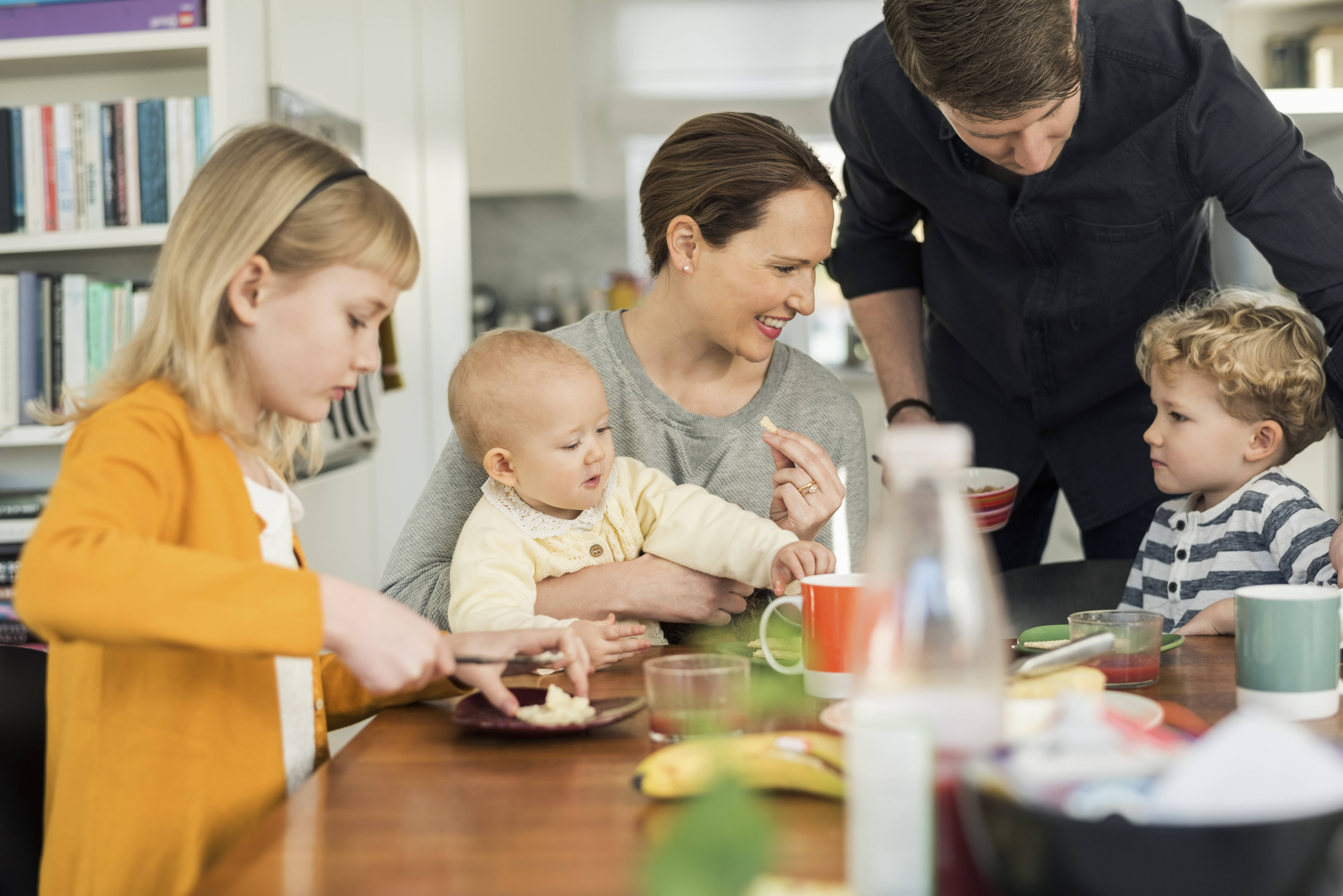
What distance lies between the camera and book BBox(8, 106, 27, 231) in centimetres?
247

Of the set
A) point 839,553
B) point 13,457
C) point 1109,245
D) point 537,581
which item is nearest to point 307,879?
point 537,581

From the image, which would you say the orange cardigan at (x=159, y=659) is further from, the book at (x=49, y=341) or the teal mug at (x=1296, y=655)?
the book at (x=49, y=341)

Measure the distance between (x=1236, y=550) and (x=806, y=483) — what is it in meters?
0.62

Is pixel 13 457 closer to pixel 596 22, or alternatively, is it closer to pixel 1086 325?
pixel 1086 325

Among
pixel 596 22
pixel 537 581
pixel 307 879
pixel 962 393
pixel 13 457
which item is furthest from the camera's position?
pixel 596 22

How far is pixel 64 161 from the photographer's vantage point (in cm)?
248

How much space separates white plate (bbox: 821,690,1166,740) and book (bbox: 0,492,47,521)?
203 centimetres

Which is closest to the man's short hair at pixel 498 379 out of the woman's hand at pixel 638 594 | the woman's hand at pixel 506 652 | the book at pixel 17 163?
the woman's hand at pixel 638 594

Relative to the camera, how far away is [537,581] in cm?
143

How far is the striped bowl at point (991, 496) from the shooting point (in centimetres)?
168

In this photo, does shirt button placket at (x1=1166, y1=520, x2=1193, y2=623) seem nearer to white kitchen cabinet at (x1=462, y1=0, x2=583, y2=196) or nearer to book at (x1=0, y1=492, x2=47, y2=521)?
book at (x1=0, y1=492, x2=47, y2=521)

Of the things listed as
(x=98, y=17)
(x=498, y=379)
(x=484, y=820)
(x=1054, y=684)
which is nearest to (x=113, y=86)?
(x=98, y=17)

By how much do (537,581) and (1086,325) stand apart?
103 cm

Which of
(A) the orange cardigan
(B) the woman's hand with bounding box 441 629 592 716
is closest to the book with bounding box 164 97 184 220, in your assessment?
(A) the orange cardigan
